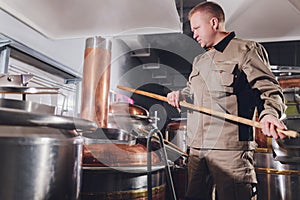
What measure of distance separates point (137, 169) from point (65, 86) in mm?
2637

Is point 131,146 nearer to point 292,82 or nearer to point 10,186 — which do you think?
point 10,186

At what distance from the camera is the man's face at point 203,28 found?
179 centimetres

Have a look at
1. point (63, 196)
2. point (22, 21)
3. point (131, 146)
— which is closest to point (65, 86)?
point (22, 21)

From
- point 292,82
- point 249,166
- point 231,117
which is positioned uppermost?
point 292,82

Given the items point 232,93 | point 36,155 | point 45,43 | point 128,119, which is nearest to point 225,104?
point 232,93

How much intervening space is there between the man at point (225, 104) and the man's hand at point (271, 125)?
53 millimetres

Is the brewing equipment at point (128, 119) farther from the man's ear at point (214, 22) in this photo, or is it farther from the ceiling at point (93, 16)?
the ceiling at point (93, 16)

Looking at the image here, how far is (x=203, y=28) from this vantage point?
5.91 feet

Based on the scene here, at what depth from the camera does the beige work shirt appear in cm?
157

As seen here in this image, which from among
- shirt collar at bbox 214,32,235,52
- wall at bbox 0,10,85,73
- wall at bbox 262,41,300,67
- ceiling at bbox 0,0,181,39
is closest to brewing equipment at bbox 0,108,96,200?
shirt collar at bbox 214,32,235,52

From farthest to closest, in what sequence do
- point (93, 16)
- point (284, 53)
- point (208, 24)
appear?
point (284, 53), point (93, 16), point (208, 24)

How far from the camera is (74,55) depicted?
415 centimetres

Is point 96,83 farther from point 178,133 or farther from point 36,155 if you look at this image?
point 178,133

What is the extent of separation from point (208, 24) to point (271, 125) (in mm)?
775
